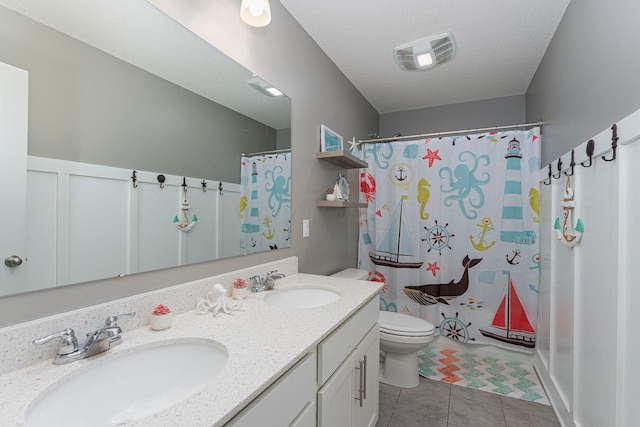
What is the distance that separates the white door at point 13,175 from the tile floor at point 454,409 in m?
1.82

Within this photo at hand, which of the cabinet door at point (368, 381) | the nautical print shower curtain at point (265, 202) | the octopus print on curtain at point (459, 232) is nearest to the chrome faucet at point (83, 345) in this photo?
the nautical print shower curtain at point (265, 202)

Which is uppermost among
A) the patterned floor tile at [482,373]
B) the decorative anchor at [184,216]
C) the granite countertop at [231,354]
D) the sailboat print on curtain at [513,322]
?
the decorative anchor at [184,216]

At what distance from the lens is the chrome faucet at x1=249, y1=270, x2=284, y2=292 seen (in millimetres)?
1408

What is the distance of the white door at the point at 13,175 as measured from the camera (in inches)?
27.6

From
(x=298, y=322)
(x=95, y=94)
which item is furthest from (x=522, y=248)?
(x=95, y=94)

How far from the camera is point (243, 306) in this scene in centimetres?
118

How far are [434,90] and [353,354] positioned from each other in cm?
245

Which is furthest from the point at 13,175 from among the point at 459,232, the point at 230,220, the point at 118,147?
the point at 459,232

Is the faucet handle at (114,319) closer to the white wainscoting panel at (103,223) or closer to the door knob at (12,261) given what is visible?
the white wainscoting panel at (103,223)

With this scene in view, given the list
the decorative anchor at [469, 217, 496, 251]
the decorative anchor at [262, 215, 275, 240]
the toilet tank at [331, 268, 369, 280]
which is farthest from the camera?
the decorative anchor at [469, 217, 496, 251]

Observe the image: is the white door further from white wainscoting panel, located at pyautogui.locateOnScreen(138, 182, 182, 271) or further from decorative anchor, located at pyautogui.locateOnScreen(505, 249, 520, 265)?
decorative anchor, located at pyautogui.locateOnScreen(505, 249, 520, 265)

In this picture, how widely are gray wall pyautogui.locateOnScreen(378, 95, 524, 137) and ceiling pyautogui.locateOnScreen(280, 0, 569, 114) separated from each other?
141 mm

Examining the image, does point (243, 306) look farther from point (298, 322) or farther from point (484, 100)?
point (484, 100)

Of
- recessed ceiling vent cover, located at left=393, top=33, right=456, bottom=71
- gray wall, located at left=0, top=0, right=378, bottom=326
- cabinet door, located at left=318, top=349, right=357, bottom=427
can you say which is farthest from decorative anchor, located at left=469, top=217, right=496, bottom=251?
cabinet door, located at left=318, top=349, right=357, bottom=427
